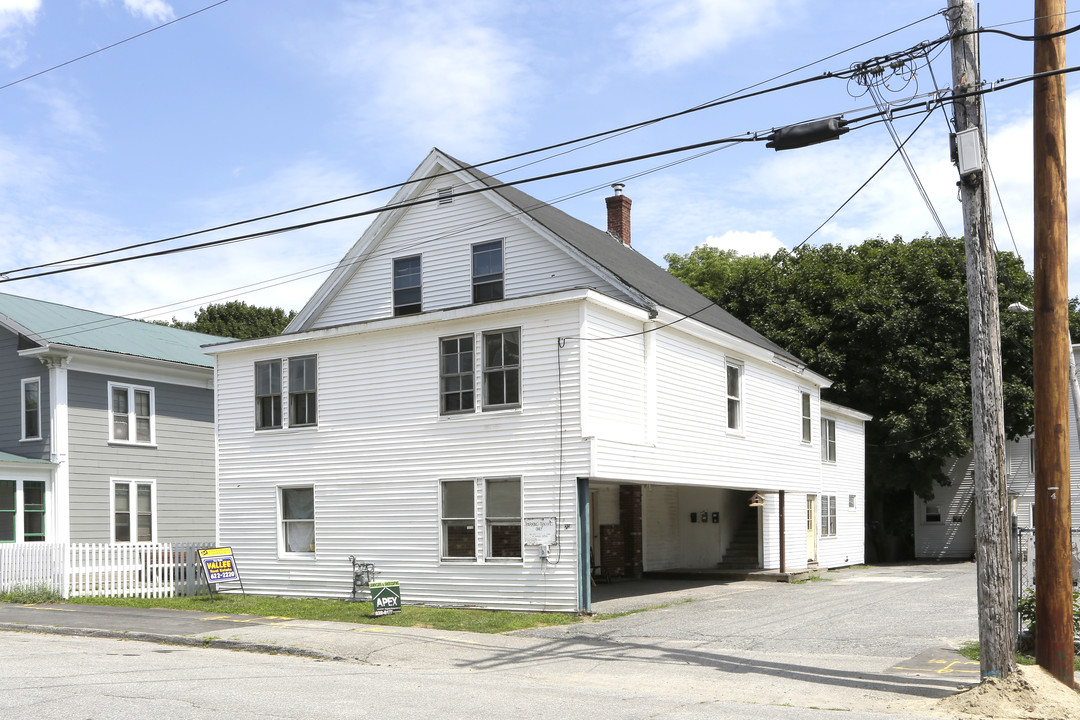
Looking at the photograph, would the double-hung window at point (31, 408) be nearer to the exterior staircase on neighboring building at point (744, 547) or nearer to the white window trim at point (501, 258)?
the white window trim at point (501, 258)

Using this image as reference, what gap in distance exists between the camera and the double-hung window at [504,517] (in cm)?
1891

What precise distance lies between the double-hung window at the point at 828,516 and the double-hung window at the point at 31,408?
22.8 m

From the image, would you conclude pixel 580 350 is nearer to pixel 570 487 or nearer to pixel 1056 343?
pixel 570 487

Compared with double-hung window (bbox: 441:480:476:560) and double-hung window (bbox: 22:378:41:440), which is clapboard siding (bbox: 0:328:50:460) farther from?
double-hung window (bbox: 441:480:476:560)

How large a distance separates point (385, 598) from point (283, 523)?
5.40 metres

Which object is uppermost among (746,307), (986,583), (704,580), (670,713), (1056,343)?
(746,307)

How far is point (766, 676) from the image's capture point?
12.1 m

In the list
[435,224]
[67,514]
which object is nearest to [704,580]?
[435,224]

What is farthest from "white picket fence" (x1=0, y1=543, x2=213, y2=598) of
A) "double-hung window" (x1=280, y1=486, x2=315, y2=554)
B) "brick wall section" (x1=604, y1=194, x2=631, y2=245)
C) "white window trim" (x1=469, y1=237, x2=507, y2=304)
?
"brick wall section" (x1=604, y1=194, x2=631, y2=245)

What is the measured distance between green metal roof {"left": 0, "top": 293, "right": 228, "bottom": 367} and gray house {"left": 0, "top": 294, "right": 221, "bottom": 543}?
0.19 ft

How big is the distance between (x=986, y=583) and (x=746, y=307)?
1227 inches

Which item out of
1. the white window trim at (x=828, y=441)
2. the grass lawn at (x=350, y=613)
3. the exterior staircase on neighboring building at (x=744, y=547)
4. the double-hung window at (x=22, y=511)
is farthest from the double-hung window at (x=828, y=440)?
the double-hung window at (x=22, y=511)

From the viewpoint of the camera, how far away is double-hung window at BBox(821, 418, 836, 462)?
3228 cm

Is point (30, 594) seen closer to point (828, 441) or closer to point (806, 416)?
point (806, 416)
